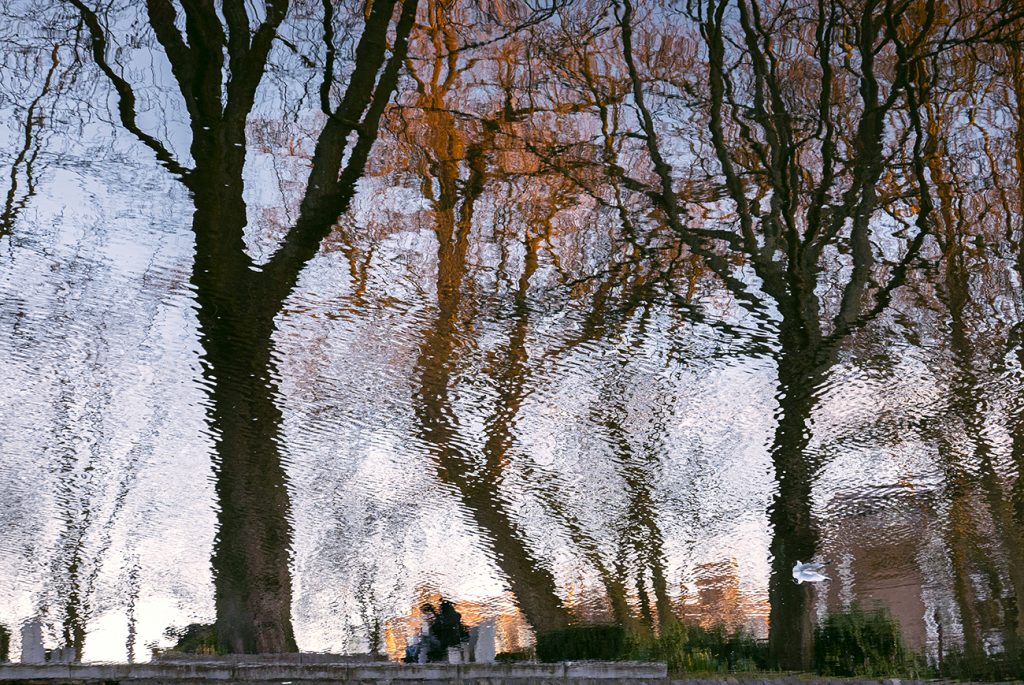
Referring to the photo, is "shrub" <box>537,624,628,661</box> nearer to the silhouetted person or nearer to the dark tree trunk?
the dark tree trunk

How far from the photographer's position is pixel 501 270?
20.6 feet

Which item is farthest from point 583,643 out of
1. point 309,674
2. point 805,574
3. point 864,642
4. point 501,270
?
point 309,674

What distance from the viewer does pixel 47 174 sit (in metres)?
5.38

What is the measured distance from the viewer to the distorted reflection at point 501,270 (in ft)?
16.7

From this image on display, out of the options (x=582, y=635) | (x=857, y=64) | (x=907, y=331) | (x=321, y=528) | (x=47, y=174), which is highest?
(x=857, y=64)

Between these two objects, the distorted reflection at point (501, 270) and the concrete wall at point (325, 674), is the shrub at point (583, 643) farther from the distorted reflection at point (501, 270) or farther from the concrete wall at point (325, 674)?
the concrete wall at point (325, 674)

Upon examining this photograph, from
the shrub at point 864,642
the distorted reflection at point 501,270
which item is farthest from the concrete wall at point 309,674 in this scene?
the shrub at point 864,642

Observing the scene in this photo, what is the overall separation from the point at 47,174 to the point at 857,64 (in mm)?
4195

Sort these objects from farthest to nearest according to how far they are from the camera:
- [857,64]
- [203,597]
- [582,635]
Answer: [582,635], [203,597], [857,64]

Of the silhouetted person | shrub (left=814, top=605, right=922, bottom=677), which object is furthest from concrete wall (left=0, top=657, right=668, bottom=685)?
shrub (left=814, top=605, right=922, bottom=677)

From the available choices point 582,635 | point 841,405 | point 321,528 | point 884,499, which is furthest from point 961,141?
point 582,635

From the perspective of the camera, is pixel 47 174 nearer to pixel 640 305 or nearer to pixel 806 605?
pixel 640 305

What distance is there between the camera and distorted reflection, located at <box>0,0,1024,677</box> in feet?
16.7

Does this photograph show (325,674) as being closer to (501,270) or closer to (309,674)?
(309,674)
